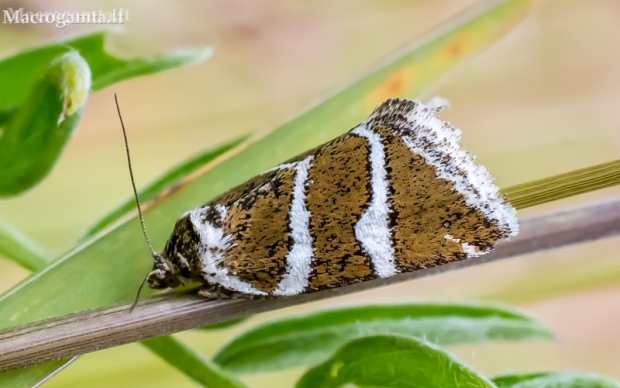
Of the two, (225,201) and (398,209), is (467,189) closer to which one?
(398,209)

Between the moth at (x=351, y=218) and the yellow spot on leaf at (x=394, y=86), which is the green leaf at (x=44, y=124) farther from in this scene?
the yellow spot on leaf at (x=394, y=86)

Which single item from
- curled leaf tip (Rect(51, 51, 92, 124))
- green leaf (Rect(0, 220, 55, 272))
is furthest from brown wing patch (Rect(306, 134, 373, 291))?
green leaf (Rect(0, 220, 55, 272))

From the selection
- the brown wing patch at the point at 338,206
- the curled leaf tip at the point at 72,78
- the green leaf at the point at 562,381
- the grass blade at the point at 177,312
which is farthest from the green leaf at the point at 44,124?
the green leaf at the point at 562,381

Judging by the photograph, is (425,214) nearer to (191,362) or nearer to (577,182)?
(577,182)

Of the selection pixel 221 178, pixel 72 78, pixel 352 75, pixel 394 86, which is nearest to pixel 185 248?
pixel 221 178

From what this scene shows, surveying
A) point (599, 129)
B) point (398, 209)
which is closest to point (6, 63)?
point (398, 209)

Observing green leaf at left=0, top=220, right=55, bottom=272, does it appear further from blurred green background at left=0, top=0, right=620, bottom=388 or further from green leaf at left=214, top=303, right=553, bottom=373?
blurred green background at left=0, top=0, right=620, bottom=388
